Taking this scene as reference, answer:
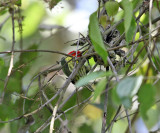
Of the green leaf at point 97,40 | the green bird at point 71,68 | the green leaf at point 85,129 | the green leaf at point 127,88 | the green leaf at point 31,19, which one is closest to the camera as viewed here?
the green leaf at point 127,88

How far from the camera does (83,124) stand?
65.1 inches

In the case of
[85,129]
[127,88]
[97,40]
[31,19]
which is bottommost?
[85,129]

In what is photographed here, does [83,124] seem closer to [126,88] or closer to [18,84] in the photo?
[18,84]

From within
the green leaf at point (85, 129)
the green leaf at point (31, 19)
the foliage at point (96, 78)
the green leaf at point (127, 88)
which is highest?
the green leaf at point (31, 19)

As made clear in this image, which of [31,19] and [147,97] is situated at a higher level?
[31,19]

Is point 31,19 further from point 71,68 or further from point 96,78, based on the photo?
point 96,78

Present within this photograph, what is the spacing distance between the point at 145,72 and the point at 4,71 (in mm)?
659

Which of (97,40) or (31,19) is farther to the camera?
(31,19)

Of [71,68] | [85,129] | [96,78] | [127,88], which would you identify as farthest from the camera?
[85,129]

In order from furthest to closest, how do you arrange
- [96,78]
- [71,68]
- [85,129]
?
1. [85,129]
2. [71,68]
3. [96,78]

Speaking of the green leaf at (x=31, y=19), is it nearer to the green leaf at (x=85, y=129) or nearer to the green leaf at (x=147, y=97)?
the green leaf at (x=85, y=129)

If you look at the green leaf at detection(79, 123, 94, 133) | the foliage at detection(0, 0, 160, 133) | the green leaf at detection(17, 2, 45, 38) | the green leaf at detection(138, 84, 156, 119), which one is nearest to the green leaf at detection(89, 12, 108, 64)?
the foliage at detection(0, 0, 160, 133)

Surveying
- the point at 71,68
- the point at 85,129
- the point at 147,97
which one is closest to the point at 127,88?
the point at 147,97

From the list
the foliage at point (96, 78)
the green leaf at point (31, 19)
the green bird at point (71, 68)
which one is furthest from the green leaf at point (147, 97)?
the green leaf at point (31, 19)
